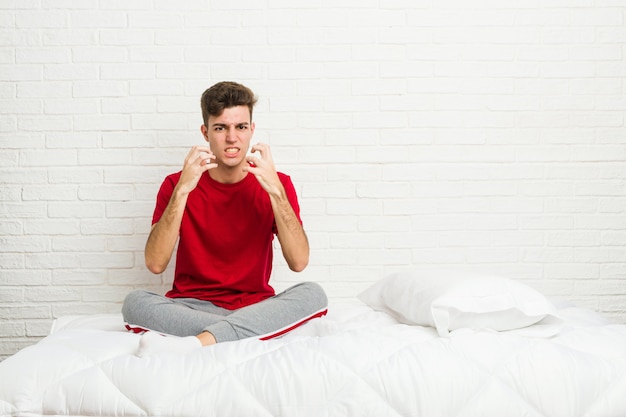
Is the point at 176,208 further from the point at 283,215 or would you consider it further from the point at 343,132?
the point at 343,132

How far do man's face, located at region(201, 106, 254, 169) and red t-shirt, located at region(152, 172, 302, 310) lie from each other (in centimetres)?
13

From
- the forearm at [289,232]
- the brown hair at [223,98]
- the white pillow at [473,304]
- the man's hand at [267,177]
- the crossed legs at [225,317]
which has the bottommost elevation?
the crossed legs at [225,317]

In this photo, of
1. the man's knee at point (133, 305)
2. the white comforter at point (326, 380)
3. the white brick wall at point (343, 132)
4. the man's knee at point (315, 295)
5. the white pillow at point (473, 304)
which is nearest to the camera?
the white comforter at point (326, 380)

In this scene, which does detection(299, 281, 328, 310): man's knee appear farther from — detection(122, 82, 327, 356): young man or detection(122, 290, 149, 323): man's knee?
detection(122, 290, 149, 323): man's knee

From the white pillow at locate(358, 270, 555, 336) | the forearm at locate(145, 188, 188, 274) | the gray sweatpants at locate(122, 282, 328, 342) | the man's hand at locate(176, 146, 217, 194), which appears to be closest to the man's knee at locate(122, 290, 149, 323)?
the gray sweatpants at locate(122, 282, 328, 342)

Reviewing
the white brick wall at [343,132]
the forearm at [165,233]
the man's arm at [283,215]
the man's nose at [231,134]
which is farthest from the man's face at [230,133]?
the white brick wall at [343,132]

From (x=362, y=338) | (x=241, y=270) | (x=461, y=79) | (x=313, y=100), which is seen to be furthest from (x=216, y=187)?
→ (x=461, y=79)

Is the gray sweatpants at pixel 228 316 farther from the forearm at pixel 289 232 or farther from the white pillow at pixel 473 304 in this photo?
the white pillow at pixel 473 304

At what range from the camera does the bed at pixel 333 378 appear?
183 cm

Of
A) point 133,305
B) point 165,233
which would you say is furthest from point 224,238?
point 133,305

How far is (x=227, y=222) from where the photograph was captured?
2.81 m

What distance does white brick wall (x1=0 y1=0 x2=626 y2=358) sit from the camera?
10.7ft

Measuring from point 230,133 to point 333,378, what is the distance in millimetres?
1206

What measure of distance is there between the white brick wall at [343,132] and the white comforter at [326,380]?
1.35 meters
